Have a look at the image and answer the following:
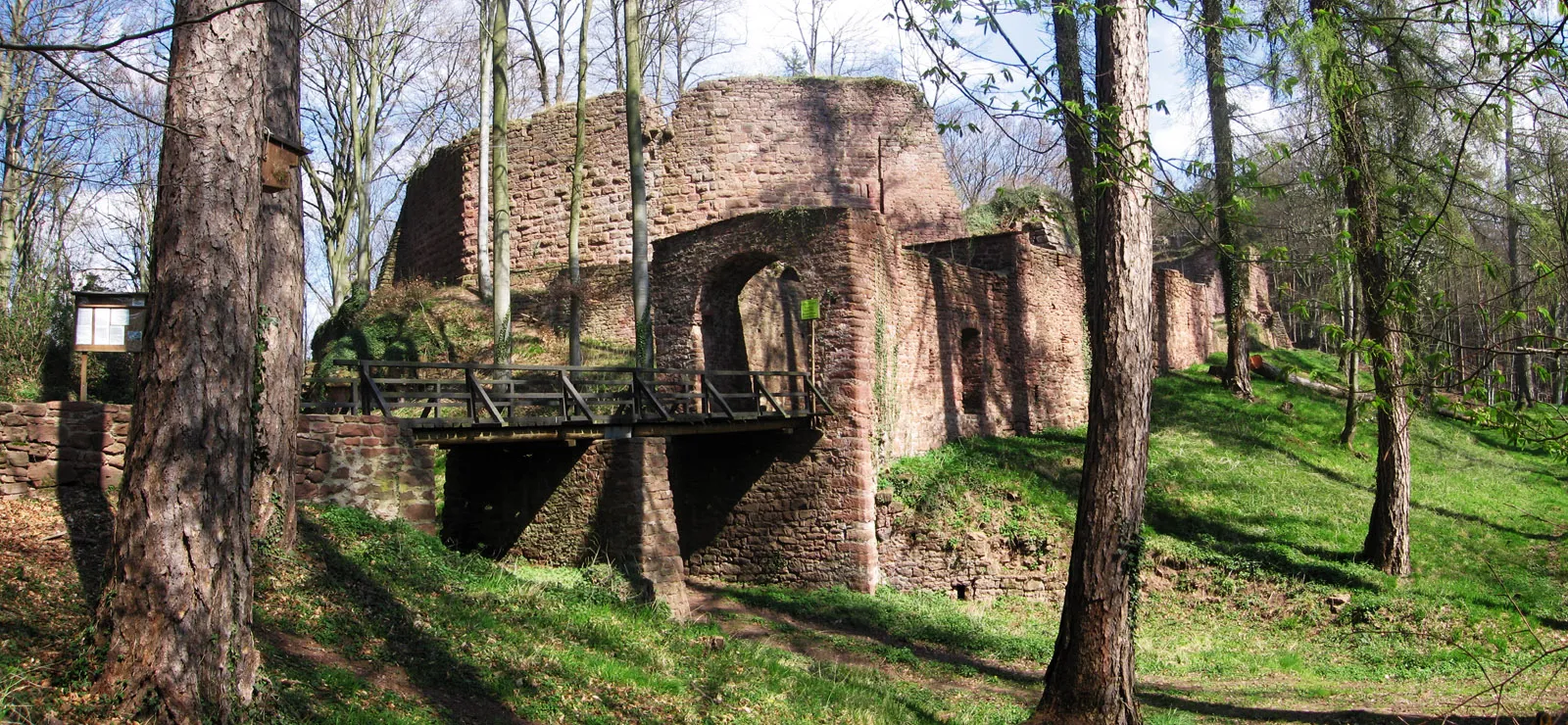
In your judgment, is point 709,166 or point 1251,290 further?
point 1251,290

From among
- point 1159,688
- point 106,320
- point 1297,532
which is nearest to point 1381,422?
point 1297,532

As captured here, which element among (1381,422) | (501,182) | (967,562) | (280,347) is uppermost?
(501,182)

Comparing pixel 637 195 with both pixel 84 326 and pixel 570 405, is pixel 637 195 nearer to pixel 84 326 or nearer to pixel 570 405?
pixel 570 405

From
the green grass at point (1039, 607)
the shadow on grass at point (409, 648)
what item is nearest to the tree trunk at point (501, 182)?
the green grass at point (1039, 607)

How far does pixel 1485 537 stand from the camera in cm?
1514

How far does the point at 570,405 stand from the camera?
491 inches

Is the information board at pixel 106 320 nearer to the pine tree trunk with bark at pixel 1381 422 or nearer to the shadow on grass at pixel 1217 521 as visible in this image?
the shadow on grass at pixel 1217 521

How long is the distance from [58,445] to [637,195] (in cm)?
962

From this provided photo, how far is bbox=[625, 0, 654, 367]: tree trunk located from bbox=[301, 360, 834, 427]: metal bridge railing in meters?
0.71

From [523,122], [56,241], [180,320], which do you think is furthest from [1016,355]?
[56,241]

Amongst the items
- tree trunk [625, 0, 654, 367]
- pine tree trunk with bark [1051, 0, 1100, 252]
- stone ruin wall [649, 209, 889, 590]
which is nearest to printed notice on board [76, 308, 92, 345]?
tree trunk [625, 0, 654, 367]

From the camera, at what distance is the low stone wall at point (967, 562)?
49.0 ft

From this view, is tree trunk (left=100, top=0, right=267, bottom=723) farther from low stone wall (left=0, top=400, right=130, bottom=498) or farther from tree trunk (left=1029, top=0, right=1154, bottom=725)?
tree trunk (left=1029, top=0, right=1154, bottom=725)

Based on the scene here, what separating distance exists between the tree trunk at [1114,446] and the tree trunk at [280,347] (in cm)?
610
